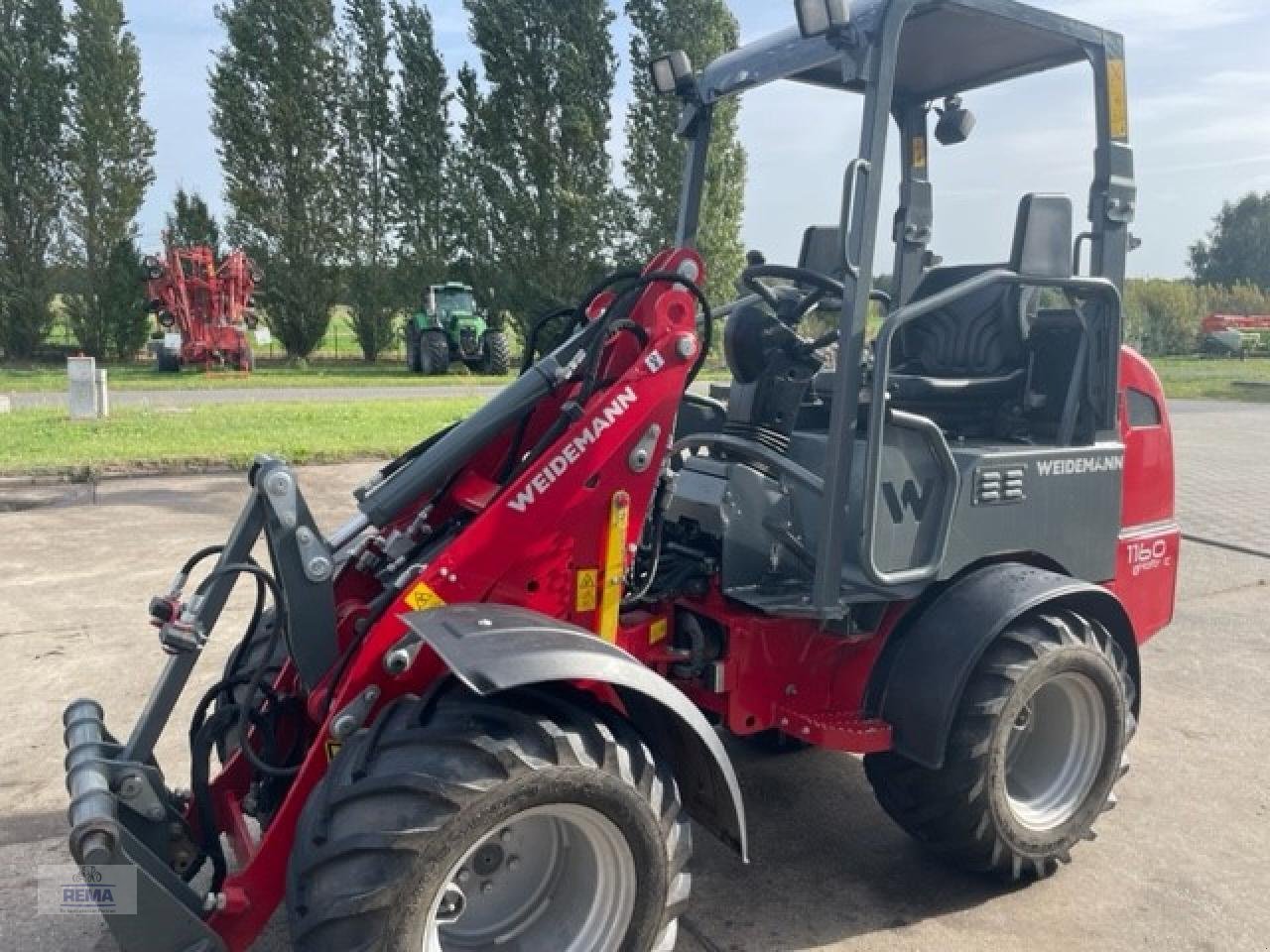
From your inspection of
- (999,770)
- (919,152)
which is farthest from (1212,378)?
(999,770)

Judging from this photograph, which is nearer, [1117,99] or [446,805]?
[446,805]

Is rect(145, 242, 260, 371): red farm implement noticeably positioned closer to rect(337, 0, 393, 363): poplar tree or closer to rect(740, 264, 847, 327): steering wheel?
rect(337, 0, 393, 363): poplar tree

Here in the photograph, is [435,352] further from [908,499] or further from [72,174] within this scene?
[908,499]

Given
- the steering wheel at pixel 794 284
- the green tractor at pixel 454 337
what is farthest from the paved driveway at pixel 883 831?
the green tractor at pixel 454 337

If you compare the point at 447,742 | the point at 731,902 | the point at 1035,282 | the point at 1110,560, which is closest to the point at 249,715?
the point at 447,742

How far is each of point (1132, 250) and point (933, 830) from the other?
2.18 metres

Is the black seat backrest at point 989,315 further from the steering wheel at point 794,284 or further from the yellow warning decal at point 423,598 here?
the yellow warning decal at point 423,598

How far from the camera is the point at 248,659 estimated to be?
11.3 feet

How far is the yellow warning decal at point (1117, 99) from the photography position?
3.74 metres

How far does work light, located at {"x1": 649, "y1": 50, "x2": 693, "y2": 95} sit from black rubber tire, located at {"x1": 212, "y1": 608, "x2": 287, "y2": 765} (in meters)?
2.33

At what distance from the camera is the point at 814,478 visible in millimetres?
3264

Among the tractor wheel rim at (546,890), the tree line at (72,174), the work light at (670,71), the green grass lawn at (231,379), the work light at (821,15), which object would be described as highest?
the tree line at (72,174)

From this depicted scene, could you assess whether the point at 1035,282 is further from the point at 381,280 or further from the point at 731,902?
the point at 381,280

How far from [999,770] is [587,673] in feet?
5.01
